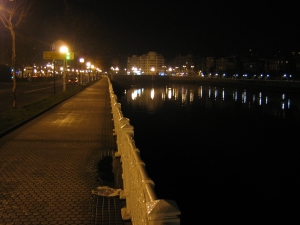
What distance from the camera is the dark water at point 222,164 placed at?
40.3 ft

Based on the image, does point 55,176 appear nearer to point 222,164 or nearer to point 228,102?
point 222,164

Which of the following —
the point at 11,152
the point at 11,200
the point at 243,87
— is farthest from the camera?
the point at 243,87

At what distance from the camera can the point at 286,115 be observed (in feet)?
125

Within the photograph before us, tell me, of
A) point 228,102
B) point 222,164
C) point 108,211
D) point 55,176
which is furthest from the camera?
point 228,102

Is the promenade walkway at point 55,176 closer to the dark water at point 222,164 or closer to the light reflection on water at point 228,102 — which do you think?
the dark water at point 222,164

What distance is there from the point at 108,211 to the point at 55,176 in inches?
95.1

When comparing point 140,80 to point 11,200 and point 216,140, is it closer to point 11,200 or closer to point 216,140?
point 216,140

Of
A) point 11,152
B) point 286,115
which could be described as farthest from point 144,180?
point 286,115

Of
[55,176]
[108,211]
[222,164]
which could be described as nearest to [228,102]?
[222,164]

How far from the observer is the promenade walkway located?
6.07 m

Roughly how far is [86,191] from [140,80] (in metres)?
119

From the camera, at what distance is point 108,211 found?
20.8 feet

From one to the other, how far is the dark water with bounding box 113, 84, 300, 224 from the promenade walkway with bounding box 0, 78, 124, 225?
342 centimetres

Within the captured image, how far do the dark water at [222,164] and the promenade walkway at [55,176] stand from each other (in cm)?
342
